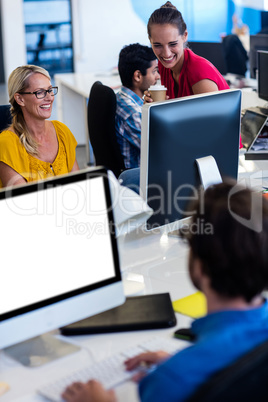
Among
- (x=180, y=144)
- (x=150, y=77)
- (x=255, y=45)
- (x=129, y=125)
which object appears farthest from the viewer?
(x=255, y=45)

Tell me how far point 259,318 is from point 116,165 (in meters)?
2.16

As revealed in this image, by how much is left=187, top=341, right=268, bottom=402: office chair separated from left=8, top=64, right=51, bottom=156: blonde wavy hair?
173cm

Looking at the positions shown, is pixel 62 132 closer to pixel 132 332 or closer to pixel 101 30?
pixel 132 332

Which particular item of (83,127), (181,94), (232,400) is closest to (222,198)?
(232,400)

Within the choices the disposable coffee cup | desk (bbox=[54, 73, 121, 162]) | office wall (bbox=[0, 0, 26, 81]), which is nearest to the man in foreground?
the disposable coffee cup

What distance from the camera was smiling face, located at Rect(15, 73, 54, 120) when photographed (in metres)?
2.44

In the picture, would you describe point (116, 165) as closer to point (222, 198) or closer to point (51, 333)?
point (51, 333)

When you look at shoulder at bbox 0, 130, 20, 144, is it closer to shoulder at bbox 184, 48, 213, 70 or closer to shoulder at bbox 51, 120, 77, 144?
shoulder at bbox 51, 120, 77, 144

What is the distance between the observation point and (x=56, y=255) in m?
1.32

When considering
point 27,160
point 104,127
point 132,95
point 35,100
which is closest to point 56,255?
point 27,160

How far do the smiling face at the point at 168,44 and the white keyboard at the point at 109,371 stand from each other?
157 cm

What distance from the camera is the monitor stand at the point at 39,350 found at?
131 cm

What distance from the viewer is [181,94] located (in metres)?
2.63

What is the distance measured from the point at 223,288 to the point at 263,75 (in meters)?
3.21
